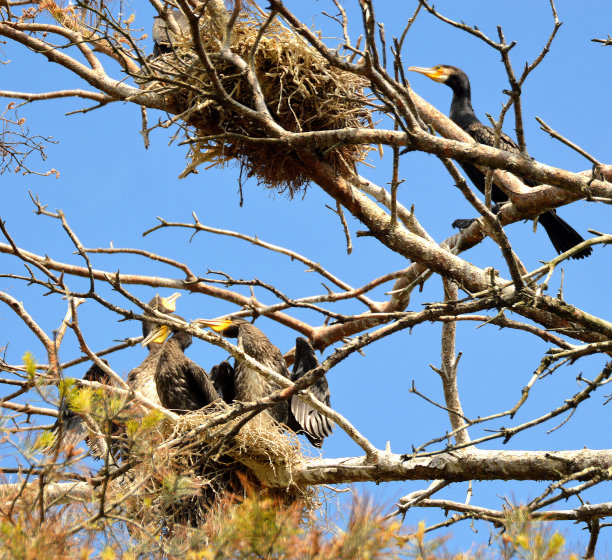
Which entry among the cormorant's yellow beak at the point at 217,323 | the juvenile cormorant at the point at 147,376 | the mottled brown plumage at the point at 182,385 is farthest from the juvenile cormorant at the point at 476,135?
the juvenile cormorant at the point at 147,376

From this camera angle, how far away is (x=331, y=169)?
4.91m

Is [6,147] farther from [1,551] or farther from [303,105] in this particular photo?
[1,551]

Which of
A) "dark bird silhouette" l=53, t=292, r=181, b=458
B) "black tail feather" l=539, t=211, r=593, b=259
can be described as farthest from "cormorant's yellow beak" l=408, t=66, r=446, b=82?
"dark bird silhouette" l=53, t=292, r=181, b=458

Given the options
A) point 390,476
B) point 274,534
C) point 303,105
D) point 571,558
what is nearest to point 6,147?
point 303,105

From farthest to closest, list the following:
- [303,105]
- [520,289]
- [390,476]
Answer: [303,105]
[390,476]
[520,289]

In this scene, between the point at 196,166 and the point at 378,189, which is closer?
the point at 196,166

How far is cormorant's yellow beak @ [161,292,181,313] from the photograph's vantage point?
6.75 meters

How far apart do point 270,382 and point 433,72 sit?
375cm

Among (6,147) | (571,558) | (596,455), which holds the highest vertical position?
(6,147)

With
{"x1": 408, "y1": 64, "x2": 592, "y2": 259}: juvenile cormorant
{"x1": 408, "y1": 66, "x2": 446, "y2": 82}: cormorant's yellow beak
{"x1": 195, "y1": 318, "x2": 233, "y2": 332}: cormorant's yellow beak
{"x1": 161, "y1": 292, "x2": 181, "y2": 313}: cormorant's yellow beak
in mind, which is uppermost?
{"x1": 408, "y1": 66, "x2": 446, "y2": 82}: cormorant's yellow beak

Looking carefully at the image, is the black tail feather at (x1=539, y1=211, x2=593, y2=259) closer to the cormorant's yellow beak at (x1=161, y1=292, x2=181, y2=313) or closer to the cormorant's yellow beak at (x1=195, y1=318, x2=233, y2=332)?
the cormorant's yellow beak at (x1=195, y1=318, x2=233, y2=332)

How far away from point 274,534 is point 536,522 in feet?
2.39

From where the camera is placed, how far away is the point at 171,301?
6.95m

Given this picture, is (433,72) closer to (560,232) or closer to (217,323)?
(560,232)
